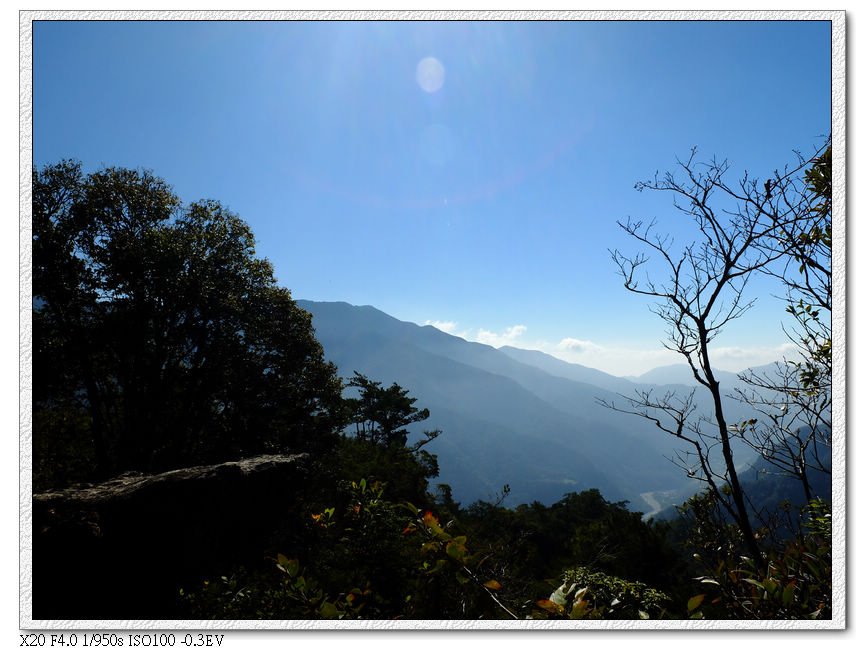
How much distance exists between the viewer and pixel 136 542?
301 centimetres

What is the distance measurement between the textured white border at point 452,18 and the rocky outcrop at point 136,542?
0.12 meters

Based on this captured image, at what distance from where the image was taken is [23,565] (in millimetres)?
2957

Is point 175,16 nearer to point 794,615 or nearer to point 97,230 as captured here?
point 97,230

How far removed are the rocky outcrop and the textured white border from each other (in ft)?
0.38

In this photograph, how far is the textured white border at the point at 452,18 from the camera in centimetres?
287

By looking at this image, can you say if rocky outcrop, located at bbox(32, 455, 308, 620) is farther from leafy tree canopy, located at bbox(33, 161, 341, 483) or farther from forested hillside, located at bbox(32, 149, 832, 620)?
leafy tree canopy, located at bbox(33, 161, 341, 483)

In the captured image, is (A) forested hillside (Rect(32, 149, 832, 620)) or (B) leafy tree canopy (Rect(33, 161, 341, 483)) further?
(B) leafy tree canopy (Rect(33, 161, 341, 483))

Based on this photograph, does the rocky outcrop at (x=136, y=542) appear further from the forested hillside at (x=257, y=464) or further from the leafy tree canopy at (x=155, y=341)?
the leafy tree canopy at (x=155, y=341)

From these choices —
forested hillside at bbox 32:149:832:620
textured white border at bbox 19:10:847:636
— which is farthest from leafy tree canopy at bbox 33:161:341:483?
textured white border at bbox 19:10:847:636

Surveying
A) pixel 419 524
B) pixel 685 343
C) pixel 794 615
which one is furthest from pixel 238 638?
pixel 685 343

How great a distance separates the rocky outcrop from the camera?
286 centimetres

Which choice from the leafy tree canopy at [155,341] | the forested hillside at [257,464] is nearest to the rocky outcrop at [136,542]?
the forested hillside at [257,464]

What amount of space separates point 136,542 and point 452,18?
5.07 m
